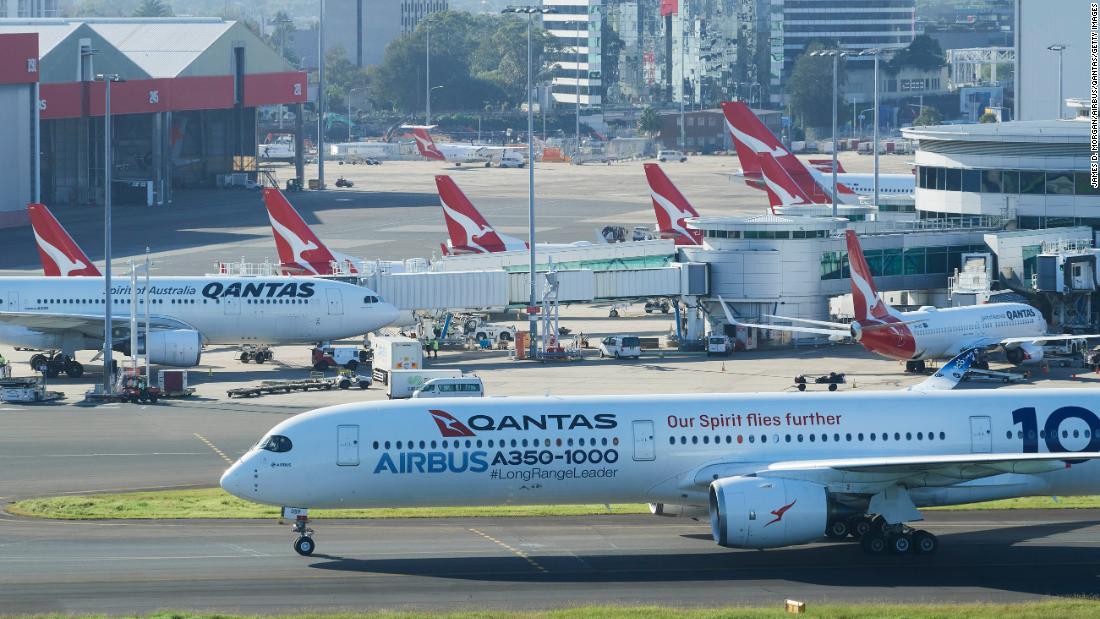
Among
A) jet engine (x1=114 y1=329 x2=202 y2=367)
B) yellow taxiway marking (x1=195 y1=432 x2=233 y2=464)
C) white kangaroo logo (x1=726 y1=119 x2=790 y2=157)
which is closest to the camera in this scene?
yellow taxiway marking (x1=195 y1=432 x2=233 y2=464)

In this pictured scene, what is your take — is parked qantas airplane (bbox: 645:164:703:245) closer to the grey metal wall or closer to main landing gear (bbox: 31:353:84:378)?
main landing gear (bbox: 31:353:84:378)

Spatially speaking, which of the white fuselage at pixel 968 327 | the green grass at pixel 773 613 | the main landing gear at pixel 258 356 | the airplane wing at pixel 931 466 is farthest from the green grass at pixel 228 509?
the main landing gear at pixel 258 356

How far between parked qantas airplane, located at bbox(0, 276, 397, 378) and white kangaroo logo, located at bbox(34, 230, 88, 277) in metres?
7.67

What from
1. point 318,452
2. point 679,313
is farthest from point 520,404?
point 679,313

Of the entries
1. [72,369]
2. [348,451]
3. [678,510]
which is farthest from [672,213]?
[348,451]

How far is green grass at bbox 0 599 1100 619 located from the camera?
3647 cm

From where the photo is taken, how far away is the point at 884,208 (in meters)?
117

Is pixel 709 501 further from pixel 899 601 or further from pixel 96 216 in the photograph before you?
pixel 96 216

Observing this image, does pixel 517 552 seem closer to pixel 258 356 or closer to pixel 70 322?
pixel 70 322

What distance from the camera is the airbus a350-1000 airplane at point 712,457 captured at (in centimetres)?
4209

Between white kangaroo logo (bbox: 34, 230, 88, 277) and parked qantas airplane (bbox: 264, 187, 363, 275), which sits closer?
white kangaroo logo (bbox: 34, 230, 88, 277)

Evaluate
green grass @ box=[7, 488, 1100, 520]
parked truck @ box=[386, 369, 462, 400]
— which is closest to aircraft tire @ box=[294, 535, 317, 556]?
green grass @ box=[7, 488, 1100, 520]

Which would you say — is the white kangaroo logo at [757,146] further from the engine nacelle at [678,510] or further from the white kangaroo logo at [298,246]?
the engine nacelle at [678,510]

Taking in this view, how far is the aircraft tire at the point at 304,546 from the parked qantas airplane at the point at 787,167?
269ft
